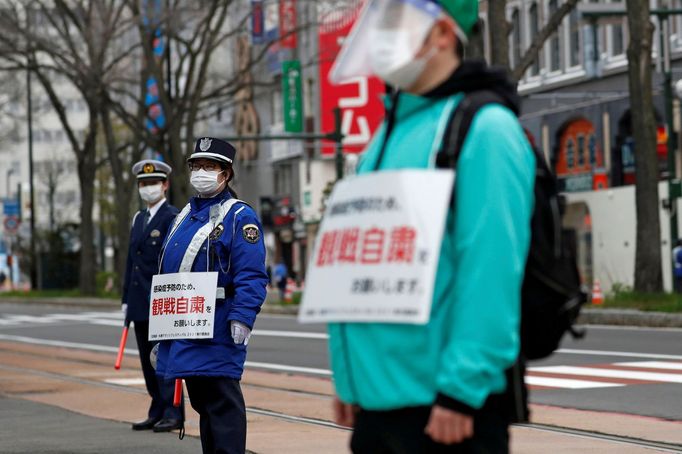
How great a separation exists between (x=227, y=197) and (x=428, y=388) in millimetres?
4343

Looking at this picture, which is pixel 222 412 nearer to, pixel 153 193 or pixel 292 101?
pixel 153 193

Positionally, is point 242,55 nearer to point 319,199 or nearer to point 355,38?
point 319,199

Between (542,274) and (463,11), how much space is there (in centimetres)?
71

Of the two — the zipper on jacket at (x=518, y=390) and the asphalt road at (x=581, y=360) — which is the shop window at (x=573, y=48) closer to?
the asphalt road at (x=581, y=360)

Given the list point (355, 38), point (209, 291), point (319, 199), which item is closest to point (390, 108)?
point (355, 38)

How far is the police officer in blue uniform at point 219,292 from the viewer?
7.84 m

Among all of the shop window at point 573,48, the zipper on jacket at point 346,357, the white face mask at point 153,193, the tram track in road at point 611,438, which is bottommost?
the tram track in road at point 611,438

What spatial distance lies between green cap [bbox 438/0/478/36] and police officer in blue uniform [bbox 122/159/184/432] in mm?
7023

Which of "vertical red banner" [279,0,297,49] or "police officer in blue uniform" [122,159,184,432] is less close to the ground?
"vertical red banner" [279,0,297,49]

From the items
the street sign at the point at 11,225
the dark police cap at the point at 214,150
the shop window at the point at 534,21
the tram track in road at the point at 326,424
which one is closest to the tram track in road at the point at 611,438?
the tram track in road at the point at 326,424

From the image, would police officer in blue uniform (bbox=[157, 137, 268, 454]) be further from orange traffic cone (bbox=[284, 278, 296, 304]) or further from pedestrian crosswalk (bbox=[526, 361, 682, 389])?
orange traffic cone (bbox=[284, 278, 296, 304])

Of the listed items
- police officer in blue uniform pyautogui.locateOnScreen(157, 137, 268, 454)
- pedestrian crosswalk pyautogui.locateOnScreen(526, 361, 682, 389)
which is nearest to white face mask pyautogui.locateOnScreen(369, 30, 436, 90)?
police officer in blue uniform pyautogui.locateOnScreen(157, 137, 268, 454)

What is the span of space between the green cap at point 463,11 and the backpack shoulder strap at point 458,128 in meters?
0.21

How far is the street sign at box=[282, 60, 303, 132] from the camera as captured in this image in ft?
212
